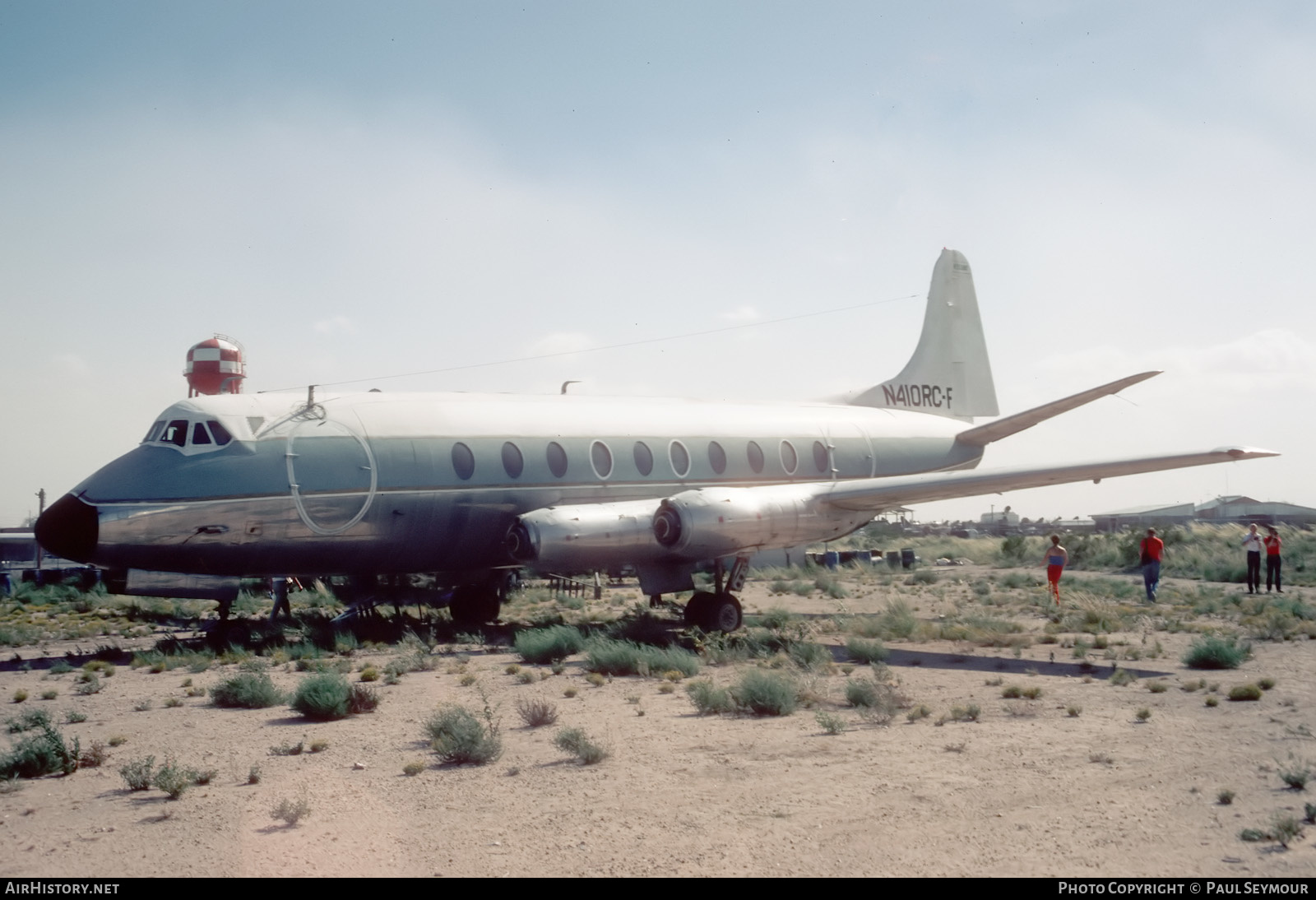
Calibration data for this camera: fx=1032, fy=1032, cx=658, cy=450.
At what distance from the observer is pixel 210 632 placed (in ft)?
56.6

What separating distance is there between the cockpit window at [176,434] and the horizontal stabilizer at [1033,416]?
16.3 meters

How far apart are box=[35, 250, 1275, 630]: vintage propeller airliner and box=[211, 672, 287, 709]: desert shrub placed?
376 centimetres

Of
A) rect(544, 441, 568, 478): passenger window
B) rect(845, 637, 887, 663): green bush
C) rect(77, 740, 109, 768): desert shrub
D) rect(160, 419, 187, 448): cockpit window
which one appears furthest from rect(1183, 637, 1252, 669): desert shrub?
rect(160, 419, 187, 448): cockpit window

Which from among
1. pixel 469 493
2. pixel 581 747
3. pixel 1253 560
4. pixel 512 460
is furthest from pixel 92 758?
pixel 1253 560

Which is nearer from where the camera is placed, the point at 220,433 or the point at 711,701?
the point at 711,701

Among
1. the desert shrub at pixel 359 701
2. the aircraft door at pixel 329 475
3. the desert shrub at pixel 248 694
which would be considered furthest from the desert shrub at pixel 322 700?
the aircraft door at pixel 329 475

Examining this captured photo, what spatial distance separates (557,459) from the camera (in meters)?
18.4

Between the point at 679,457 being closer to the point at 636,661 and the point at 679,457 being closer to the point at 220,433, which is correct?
the point at 636,661

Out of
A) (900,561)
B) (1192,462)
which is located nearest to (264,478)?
(1192,462)

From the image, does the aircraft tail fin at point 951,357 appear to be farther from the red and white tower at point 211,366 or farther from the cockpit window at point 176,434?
the red and white tower at point 211,366

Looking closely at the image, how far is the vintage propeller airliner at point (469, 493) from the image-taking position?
15.1 meters

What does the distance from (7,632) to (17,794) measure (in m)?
12.6

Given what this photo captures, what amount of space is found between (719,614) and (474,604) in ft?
17.2
